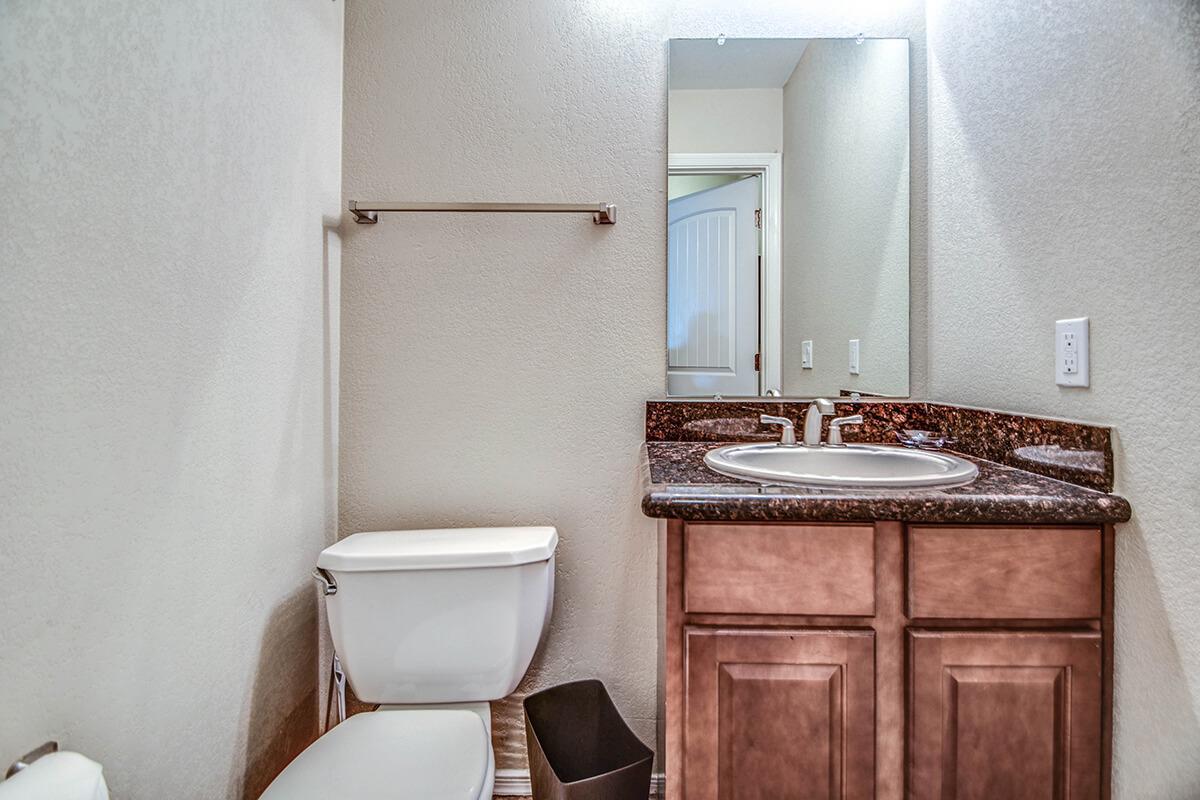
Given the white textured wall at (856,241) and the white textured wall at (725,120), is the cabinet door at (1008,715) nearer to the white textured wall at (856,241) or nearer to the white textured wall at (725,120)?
the white textured wall at (856,241)

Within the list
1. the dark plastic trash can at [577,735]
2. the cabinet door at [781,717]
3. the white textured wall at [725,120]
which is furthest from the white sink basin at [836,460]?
the white textured wall at [725,120]

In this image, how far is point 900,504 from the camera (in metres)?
0.87

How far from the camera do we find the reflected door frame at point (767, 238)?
1497 mm

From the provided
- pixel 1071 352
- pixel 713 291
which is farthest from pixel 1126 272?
pixel 713 291

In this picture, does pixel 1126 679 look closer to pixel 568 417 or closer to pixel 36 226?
pixel 568 417

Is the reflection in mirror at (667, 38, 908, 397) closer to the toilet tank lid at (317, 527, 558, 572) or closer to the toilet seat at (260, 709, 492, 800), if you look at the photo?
the toilet tank lid at (317, 527, 558, 572)

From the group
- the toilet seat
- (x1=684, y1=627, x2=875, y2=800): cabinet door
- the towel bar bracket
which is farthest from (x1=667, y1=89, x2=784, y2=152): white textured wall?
the towel bar bracket

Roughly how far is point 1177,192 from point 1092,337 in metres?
0.23

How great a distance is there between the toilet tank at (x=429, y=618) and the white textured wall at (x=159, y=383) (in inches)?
7.1

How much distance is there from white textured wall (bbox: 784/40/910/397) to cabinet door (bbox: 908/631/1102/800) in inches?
29.4

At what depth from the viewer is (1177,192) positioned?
0.79 meters

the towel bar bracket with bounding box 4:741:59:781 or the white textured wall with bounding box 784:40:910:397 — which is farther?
the white textured wall with bounding box 784:40:910:397

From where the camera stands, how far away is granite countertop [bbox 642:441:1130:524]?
853 millimetres

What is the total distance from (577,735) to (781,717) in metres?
0.72
